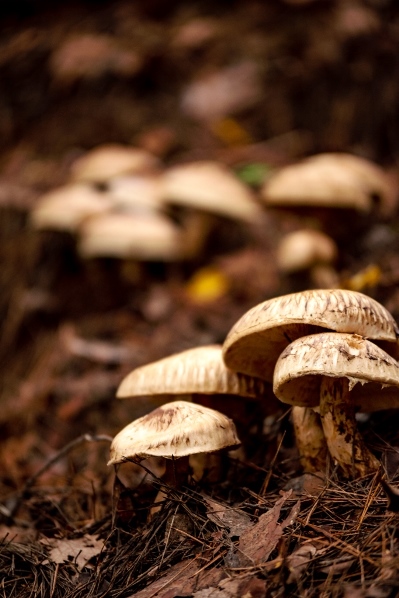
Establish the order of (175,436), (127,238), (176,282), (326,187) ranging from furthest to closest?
(176,282), (127,238), (326,187), (175,436)

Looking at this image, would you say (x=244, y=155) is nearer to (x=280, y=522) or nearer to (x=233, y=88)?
(x=233, y=88)

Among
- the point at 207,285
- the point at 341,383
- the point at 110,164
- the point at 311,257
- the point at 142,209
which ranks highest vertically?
the point at 110,164

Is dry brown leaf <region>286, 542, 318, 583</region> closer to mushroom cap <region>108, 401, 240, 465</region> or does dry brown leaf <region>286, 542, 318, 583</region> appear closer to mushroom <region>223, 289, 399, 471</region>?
mushroom cap <region>108, 401, 240, 465</region>

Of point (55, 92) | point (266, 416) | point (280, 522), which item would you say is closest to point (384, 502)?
point (280, 522)

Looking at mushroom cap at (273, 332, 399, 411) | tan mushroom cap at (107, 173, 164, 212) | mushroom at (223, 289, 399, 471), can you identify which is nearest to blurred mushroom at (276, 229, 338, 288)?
tan mushroom cap at (107, 173, 164, 212)

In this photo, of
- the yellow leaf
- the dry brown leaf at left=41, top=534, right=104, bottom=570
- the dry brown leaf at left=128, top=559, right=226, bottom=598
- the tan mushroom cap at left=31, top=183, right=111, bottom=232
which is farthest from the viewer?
the yellow leaf

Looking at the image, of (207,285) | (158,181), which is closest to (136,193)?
(158,181)

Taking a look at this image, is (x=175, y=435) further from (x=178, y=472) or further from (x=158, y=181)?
(x=158, y=181)
